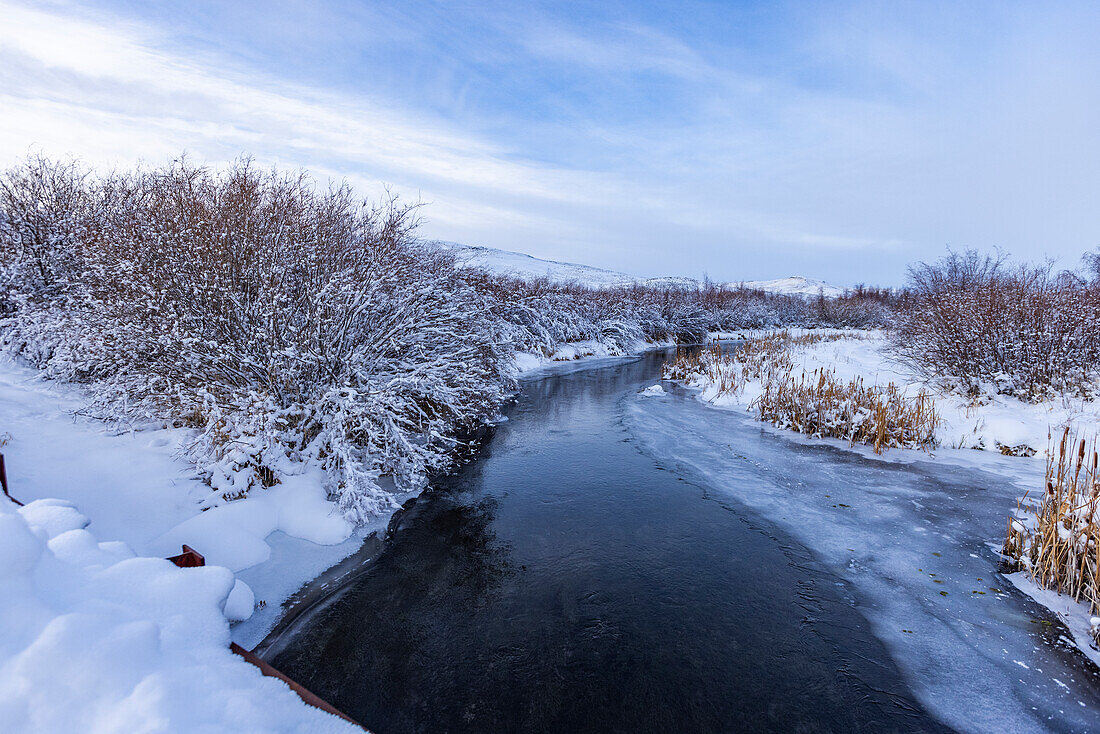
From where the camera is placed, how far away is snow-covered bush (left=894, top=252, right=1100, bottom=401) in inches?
405

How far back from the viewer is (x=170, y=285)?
6.52 m

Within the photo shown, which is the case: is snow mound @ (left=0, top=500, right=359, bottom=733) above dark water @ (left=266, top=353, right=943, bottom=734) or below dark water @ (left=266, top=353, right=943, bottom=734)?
above

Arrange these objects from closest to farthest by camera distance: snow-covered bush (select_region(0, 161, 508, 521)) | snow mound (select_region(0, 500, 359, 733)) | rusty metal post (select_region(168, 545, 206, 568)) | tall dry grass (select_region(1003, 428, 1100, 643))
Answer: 1. snow mound (select_region(0, 500, 359, 733))
2. rusty metal post (select_region(168, 545, 206, 568))
3. tall dry grass (select_region(1003, 428, 1100, 643))
4. snow-covered bush (select_region(0, 161, 508, 521))

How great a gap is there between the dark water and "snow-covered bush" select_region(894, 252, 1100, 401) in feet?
A: 27.5

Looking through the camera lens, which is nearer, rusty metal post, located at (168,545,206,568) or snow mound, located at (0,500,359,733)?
snow mound, located at (0,500,359,733)

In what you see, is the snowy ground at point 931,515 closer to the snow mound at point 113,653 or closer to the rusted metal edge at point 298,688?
the rusted metal edge at point 298,688

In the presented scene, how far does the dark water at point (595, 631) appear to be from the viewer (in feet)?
12.1

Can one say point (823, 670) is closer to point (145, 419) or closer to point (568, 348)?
point (145, 419)

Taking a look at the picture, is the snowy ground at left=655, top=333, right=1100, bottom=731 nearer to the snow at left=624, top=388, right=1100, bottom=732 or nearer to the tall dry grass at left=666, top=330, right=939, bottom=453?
the snow at left=624, top=388, right=1100, bottom=732

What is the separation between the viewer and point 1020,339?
34.8 feet

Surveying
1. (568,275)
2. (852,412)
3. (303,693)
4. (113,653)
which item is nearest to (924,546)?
(852,412)

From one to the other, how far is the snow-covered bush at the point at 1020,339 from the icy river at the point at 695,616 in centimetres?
376

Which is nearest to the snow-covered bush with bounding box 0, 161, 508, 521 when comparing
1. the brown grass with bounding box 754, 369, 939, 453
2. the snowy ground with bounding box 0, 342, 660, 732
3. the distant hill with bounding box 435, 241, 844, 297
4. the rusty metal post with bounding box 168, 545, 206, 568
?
the snowy ground with bounding box 0, 342, 660, 732

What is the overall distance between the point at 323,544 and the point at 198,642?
2.89 meters
